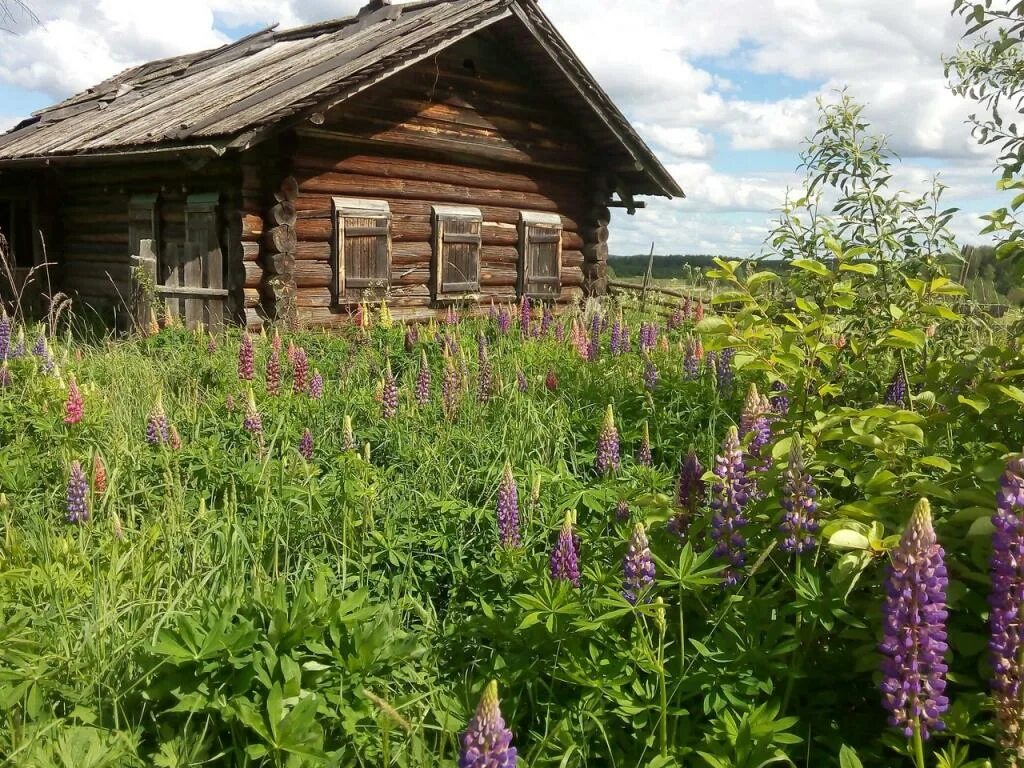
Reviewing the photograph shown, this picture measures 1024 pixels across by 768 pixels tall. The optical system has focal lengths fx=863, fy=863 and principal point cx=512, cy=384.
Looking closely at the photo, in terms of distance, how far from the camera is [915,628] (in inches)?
67.7

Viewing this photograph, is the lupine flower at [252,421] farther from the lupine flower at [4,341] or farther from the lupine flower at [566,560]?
the lupine flower at [4,341]

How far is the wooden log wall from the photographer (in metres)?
11.6

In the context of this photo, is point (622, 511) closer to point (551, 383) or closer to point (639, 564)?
point (639, 564)

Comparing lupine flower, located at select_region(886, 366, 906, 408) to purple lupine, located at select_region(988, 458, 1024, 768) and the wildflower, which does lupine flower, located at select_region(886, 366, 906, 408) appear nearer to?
purple lupine, located at select_region(988, 458, 1024, 768)

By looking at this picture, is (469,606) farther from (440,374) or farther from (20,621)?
(440,374)

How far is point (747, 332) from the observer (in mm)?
2877

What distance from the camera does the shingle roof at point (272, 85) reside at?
1026 centimetres

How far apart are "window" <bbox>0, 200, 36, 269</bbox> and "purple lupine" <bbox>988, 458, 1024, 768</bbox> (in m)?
18.0

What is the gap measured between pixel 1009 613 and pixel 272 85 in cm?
1137

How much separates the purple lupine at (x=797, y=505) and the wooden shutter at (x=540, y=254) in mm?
12377

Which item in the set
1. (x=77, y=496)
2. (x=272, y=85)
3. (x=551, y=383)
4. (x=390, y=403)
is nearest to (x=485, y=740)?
(x=77, y=496)

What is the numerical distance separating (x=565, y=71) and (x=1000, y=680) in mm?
12380

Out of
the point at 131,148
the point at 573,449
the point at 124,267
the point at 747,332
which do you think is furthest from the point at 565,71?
the point at 747,332

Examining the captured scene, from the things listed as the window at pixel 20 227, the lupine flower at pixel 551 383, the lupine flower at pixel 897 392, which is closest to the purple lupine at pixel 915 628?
the lupine flower at pixel 897 392
